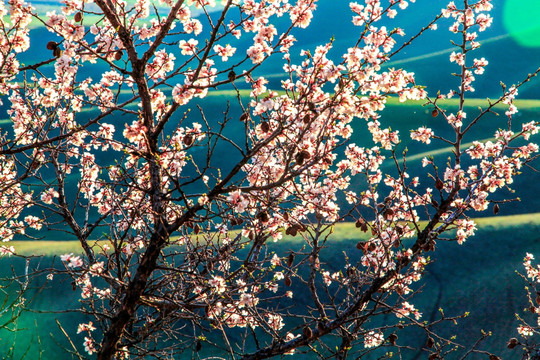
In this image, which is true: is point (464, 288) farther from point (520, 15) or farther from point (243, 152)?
point (520, 15)

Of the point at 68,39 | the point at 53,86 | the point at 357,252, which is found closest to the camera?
the point at 68,39

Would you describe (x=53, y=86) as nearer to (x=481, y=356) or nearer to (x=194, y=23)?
(x=194, y=23)

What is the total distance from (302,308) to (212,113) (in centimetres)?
3140

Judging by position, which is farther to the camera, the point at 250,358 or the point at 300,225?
the point at 250,358

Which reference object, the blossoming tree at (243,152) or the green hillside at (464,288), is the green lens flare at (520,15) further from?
the blossoming tree at (243,152)

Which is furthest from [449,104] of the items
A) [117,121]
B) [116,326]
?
[116,326]

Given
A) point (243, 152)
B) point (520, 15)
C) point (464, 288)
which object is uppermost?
point (520, 15)

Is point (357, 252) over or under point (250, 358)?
over

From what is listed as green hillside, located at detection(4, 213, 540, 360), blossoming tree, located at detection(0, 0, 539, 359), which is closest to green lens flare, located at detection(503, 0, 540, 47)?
green hillside, located at detection(4, 213, 540, 360)

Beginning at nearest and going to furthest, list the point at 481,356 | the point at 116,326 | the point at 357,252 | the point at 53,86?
the point at 116,326 < the point at 53,86 < the point at 481,356 < the point at 357,252

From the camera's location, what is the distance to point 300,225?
6188 millimetres

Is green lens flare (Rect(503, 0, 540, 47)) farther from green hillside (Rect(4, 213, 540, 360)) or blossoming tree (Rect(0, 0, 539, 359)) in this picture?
blossoming tree (Rect(0, 0, 539, 359))

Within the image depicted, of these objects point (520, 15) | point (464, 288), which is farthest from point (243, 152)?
point (520, 15)

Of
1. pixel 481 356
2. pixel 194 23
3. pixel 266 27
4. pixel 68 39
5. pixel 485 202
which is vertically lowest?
pixel 481 356
